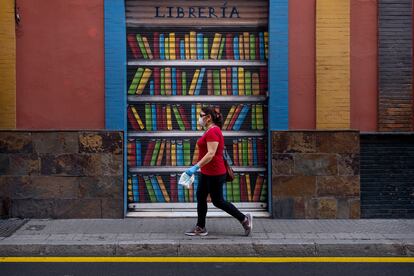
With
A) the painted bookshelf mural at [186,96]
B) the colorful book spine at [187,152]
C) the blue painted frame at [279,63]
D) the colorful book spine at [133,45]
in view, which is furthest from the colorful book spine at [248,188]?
the colorful book spine at [133,45]

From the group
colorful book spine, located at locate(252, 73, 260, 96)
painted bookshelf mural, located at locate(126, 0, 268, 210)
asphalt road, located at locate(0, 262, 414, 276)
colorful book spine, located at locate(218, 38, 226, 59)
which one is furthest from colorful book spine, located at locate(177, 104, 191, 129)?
asphalt road, located at locate(0, 262, 414, 276)

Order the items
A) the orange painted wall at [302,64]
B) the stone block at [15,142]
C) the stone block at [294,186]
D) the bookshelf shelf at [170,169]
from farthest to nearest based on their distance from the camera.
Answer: the bookshelf shelf at [170,169] → the orange painted wall at [302,64] → the stone block at [294,186] → the stone block at [15,142]

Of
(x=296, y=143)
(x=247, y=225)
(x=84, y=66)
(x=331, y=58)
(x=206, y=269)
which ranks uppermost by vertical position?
(x=331, y=58)

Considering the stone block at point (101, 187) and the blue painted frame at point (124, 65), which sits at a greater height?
the blue painted frame at point (124, 65)

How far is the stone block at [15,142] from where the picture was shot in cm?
938

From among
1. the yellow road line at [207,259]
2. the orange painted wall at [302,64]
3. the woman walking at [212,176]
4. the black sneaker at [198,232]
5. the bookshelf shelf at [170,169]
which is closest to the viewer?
the yellow road line at [207,259]

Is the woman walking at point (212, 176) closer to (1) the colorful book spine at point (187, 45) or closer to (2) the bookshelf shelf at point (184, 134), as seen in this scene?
(2) the bookshelf shelf at point (184, 134)

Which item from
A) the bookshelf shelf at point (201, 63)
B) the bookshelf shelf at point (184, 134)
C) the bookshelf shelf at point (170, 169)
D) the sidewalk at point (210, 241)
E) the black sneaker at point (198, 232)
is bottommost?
the sidewalk at point (210, 241)

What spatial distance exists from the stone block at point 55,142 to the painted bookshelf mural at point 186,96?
0.91 meters

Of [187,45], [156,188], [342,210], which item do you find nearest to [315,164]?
[342,210]

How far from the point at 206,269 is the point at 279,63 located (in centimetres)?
383

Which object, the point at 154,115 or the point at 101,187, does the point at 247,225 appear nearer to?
the point at 101,187

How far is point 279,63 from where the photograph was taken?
9555 millimetres

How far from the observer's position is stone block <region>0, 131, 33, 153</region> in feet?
30.8
